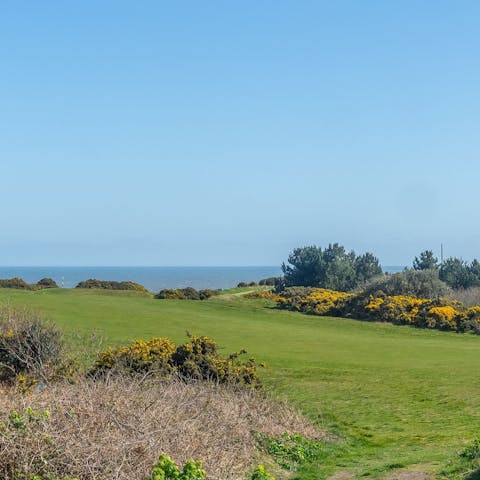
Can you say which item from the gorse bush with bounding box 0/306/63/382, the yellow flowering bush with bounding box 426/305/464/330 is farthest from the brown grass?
the yellow flowering bush with bounding box 426/305/464/330

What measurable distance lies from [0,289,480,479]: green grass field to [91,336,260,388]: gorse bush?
172 cm

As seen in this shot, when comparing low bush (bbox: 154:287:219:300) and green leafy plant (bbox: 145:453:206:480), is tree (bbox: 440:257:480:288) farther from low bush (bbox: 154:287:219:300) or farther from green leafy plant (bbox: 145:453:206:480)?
green leafy plant (bbox: 145:453:206:480)

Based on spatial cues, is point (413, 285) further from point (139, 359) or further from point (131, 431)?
point (131, 431)

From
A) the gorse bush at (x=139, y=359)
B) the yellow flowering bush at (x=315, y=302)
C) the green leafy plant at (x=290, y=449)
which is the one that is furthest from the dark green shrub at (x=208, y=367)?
the yellow flowering bush at (x=315, y=302)

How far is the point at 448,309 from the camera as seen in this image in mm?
36656

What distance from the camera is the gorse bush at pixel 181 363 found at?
54.0 ft

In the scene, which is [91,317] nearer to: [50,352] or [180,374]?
[50,352]

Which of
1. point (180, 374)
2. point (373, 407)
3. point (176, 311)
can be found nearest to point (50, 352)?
point (180, 374)

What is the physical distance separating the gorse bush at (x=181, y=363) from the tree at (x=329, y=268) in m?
45.0

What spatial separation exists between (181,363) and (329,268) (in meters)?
45.8

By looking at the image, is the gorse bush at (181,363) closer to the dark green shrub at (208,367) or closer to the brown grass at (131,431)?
the dark green shrub at (208,367)

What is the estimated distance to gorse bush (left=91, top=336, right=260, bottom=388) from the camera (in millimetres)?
16469

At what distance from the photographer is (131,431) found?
10109 mm

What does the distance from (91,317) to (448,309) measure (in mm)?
16456
